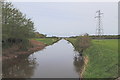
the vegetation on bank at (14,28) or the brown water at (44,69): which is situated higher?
the vegetation on bank at (14,28)

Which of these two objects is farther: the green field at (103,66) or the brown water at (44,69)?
the brown water at (44,69)

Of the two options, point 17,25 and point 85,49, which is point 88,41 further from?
point 17,25

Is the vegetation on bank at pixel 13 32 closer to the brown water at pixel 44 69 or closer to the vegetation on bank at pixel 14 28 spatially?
the vegetation on bank at pixel 14 28

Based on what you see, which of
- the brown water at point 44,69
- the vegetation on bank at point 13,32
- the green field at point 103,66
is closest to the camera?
the green field at point 103,66

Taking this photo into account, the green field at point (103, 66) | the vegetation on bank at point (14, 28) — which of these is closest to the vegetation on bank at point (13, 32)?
the vegetation on bank at point (14, 28)

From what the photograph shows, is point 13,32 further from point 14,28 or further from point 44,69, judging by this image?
point 44,69

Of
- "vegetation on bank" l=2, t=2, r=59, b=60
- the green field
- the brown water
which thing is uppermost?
"vegetation on bank" l=2, t=2, r=59, b=60

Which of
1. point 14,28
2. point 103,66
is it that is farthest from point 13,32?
point 103,66

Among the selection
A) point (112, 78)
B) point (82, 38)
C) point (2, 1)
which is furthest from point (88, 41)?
point (112, 78)

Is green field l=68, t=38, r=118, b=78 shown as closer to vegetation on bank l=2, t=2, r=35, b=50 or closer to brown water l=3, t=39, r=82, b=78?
brown water l=3, t=39, r=82, b=78

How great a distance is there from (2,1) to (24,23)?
8763 millimetres

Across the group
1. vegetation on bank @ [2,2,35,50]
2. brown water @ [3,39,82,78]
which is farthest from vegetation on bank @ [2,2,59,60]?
brown water @ [3,39,82,78]

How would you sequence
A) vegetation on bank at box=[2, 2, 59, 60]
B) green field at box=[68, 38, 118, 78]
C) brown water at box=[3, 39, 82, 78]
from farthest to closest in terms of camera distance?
vegetation on bank at box=[2, 2, 59, 60]
brown water at box=[3, 39, 82, 78]
green field at box=[68, 38, 118, 78]

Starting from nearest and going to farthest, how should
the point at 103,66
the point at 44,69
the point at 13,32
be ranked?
1. the point at 103,66
2. the point at 44,69
3. the point at 13,32
